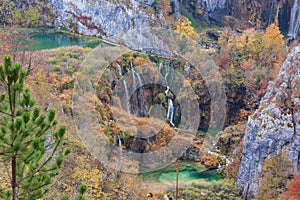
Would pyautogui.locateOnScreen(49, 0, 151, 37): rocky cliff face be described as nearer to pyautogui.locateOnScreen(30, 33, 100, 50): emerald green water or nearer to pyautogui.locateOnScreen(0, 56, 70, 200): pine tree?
pyautogui.locateOnScreen(30, 33, 100, 50): emerald green water

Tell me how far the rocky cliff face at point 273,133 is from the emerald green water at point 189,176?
166cm

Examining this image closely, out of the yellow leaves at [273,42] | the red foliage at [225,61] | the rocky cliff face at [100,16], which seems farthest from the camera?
the rocky cliff face at [100,16]

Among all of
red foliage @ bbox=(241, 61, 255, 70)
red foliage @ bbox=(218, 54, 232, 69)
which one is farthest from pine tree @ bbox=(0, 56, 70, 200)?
red foliage @ bbox=(218, 54, 232, 69)

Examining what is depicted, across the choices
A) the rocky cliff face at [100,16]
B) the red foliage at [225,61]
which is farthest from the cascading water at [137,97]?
the rocky cliff face at [100,16]

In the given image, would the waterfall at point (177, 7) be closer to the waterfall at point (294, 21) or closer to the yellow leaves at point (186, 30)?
the yellow leaves at point (186, 30)

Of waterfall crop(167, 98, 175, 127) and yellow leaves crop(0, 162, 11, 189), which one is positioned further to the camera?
waterfall crop(167, 98, 175, 127)

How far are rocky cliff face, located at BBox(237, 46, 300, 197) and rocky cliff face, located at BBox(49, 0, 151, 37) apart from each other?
1800 centimetres

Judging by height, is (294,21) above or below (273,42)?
above

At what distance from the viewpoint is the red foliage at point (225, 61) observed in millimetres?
30047

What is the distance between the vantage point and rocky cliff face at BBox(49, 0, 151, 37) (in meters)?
35.8

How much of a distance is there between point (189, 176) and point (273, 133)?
4.59 meters

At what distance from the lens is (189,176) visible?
69.0ft

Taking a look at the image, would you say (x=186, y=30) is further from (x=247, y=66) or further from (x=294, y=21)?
(x=294, y=21)

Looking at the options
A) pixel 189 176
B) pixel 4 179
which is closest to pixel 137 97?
pixel 189 176
